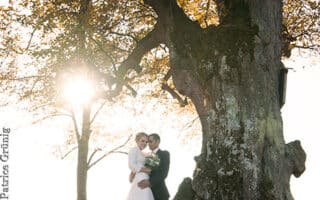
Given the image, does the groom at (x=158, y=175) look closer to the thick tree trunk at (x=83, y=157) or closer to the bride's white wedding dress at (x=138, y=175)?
the bride's white wedding dress at (x=138, y=175)

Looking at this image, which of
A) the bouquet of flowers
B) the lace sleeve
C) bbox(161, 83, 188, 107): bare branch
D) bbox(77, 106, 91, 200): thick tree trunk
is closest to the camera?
the bouquet of flowers

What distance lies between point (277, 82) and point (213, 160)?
107 inches

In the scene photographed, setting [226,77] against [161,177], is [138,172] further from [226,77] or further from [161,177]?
[226,77]

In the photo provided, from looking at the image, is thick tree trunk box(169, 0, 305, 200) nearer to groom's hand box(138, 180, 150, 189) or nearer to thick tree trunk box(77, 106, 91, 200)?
groom's hand box(138, 180, 150, 189)

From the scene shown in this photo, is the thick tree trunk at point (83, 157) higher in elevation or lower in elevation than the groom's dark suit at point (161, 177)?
higher

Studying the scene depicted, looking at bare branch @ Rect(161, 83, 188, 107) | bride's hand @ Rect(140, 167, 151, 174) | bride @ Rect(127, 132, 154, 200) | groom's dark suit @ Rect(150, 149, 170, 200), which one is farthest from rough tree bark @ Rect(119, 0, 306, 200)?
bare branch @ Rect(161, 83, 188, 107)

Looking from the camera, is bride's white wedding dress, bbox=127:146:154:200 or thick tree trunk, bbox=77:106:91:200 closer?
bride's white wedding dress, bbox=127:146:154:200

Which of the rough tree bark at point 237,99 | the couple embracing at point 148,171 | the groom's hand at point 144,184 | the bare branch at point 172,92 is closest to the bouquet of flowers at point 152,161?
the couple embracing at point 148,171

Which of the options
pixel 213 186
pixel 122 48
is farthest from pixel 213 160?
pixel 122 48

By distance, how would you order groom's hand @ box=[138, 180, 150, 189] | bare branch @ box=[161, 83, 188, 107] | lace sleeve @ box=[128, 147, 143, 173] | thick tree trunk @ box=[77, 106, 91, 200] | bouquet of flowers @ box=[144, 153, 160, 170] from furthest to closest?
thick tree trunk @ box=[77, 106, 91, 200]
bare branch @ box=[161, 83, 188, 107]
groom's hand @ box=[138, 180, 150, 189]
lace sleeve @ box=[128, 147, 143, 173]
bouquet of flowers @ box=[144, 153, 160, 170]

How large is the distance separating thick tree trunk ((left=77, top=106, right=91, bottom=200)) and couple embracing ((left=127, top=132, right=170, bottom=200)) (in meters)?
9.59

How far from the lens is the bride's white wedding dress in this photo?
1283 centimetres

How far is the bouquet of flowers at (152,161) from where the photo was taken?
41.4 feet

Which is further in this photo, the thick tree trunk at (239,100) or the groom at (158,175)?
the groom at (158,175)
